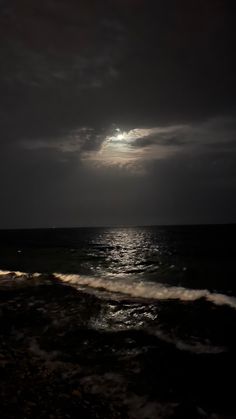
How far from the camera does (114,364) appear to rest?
11.4 metres

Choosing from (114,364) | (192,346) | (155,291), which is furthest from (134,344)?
(155,291)

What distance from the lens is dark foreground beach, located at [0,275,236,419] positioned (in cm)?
866

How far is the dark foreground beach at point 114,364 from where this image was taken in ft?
28.4

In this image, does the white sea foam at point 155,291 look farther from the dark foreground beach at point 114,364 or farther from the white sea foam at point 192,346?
the white sea foam at point 192,346

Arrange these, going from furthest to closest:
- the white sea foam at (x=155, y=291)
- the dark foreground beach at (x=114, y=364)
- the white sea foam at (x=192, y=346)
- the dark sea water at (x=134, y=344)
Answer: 1. the white sea foam at (x=155, y=291)
2. the white sea foam at (x=192, y=346)
3. the dark sea water at (x=134, y=344)
4. the dark foreground beach at (x=114, y=364)

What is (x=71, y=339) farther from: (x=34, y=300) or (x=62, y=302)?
(x=34, y=300)

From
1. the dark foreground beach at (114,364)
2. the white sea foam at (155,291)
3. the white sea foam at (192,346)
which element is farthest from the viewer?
the white sea foam at (155,291)

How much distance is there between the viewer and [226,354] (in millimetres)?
12406

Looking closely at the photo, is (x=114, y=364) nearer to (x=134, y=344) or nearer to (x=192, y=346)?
(x=134, y=344)

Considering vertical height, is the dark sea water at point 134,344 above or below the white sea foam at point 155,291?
above

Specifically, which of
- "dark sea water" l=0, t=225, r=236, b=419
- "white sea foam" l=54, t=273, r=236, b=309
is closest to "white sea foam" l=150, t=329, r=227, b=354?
"dark sea water" l=0, t=225, r=236, b=419

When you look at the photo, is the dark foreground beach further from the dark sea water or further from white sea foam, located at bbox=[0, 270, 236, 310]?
white sea foam, located at bbox=[0, 270, 236, 310]

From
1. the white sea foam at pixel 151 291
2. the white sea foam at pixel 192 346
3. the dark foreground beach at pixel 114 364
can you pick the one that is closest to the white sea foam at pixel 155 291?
the white sea foam at pixel 151 291

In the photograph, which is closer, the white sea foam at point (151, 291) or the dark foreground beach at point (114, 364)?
the dark foreground beach at point (114, 364)
